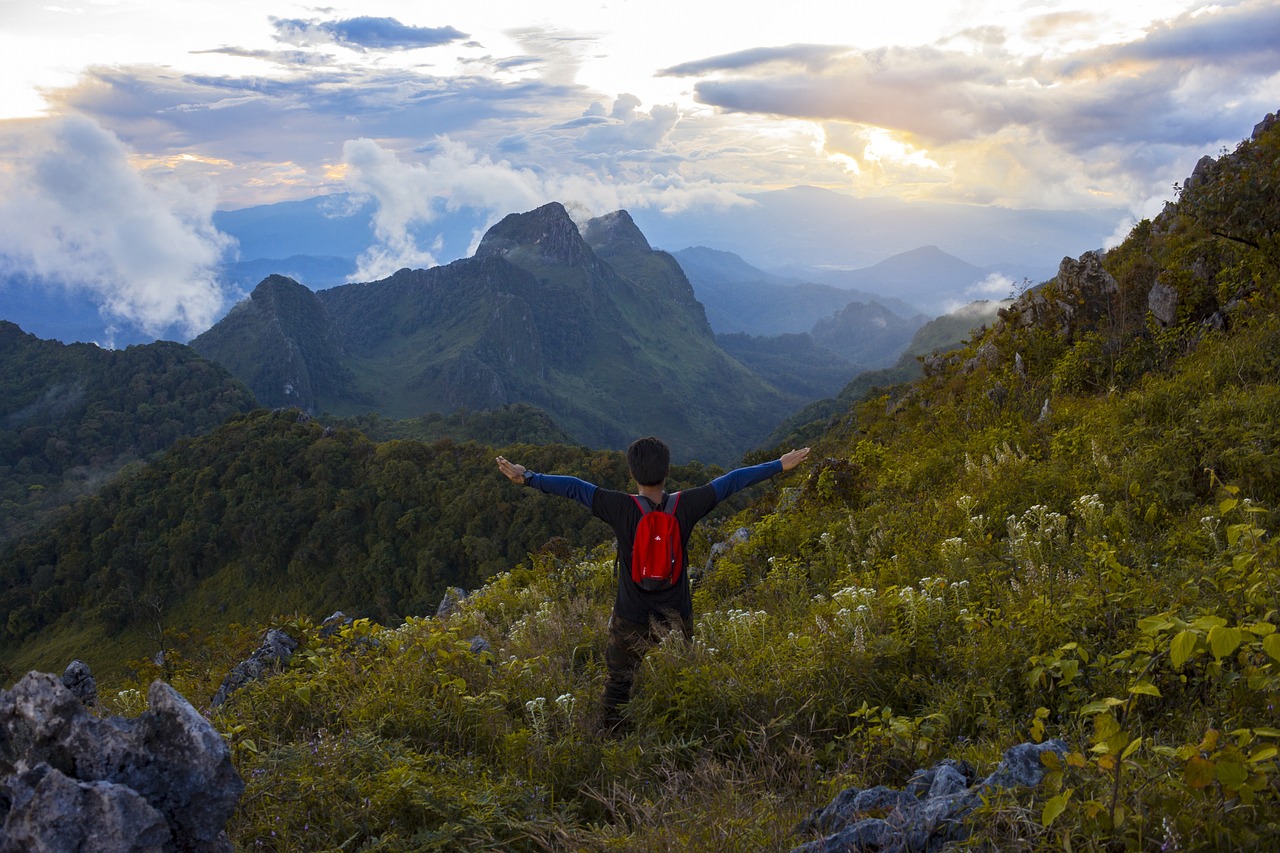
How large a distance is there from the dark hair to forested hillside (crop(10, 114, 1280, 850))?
1220 millimetres

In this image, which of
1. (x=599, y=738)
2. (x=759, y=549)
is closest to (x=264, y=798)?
(x=599, y=738)

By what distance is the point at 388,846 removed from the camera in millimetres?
3566

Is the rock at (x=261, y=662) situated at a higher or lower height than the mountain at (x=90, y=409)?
higher

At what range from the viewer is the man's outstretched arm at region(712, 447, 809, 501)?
217 inches

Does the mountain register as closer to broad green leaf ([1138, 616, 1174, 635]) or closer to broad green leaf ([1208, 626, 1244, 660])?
broad green leaf ([1138, 616, 1174, 635])

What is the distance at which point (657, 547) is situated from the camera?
508cm

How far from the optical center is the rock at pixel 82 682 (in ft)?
22.9

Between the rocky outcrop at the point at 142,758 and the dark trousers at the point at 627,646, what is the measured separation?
2.48m

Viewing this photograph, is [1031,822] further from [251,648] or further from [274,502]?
[274,502]

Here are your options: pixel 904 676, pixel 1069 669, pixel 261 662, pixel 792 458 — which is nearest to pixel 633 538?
pixel 792 458

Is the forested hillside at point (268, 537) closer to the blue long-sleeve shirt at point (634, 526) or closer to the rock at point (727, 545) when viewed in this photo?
the rock at point (727, 545)

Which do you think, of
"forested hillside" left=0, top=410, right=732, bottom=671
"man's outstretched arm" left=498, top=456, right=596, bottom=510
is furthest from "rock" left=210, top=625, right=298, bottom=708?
"forested hillside" left=0, top=410, right=732, bottom=671

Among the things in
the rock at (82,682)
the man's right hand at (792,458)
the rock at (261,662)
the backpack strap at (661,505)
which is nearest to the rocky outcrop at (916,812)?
the backpack strap at (661,505)

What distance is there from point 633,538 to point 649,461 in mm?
602
